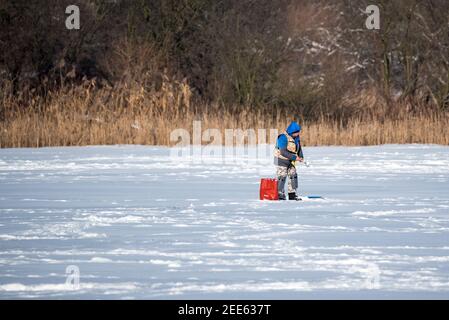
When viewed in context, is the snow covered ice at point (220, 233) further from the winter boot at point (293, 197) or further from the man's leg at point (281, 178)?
the man's leg at point (281, 178)

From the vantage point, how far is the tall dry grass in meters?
17.8

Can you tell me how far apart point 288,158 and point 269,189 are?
39cm

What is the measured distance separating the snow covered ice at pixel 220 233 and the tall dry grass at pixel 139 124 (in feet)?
13.8

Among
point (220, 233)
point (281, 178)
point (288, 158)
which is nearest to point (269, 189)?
point (281, 178)

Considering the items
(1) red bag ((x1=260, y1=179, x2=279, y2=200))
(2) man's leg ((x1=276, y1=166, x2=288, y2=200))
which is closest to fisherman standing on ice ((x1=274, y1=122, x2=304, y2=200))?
(2) man's leg ((x1=276, y1=166, x2=288, y2=200))

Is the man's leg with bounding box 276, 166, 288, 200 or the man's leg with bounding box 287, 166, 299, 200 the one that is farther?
the man's leg with bounding box 276, 166, 288, 200

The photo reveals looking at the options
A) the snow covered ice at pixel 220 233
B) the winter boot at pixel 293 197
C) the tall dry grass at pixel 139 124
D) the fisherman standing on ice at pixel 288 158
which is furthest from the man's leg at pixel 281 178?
the tall dry grass at pixel 139 124

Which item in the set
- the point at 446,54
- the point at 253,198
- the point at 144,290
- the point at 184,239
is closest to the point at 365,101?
the point at 446,54

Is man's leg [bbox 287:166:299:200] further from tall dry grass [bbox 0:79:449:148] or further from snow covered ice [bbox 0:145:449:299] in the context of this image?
tall dry grass [bbox 0:79:449:148]

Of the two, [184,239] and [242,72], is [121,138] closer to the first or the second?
[242,72]

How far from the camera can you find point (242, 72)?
835 inches

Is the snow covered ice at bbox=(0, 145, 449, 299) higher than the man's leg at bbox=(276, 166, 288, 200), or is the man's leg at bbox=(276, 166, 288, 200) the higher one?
the man's leg at bbox=(276, 166, 288, 200)

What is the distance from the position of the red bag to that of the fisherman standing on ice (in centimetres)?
15

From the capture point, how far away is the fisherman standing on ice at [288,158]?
33.0 feet
